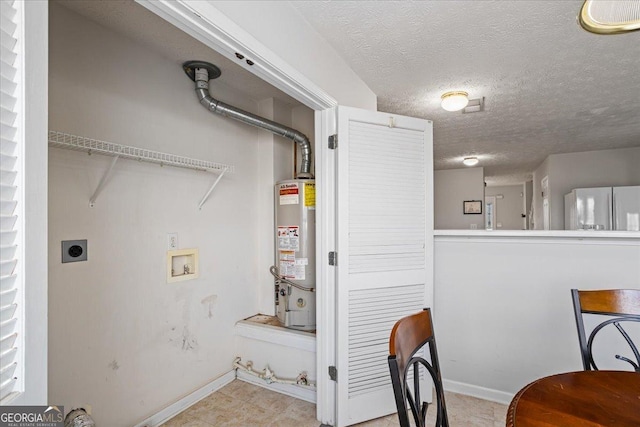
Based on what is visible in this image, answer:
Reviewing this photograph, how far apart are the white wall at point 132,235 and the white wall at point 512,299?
5.62ft

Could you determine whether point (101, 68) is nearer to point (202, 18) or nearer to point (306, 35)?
point (202, 18)

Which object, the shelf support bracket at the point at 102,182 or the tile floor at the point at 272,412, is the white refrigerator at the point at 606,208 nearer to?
the tile floor at the point at 272,412

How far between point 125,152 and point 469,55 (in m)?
2.16

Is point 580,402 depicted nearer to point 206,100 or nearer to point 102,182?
point 102,182

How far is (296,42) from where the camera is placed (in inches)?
62.2

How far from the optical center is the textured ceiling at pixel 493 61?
158 centimetres

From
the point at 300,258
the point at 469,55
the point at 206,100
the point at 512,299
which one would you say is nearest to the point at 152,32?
the point at 206,100

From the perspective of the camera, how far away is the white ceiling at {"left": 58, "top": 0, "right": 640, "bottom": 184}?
1562mm

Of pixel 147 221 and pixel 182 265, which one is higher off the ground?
pixel 147 221

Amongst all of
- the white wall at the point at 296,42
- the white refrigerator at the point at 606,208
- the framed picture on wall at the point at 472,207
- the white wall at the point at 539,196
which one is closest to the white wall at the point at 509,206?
the white wall at the point at 539,196

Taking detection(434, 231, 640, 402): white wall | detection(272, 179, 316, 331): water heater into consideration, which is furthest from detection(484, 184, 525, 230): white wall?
detection(272, 179, 316, 331): water heater

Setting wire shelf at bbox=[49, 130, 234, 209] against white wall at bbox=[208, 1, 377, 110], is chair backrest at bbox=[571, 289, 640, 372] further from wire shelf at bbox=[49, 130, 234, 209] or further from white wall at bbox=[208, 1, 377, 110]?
wire shelf at bbox=[49, 130, 234, 209]

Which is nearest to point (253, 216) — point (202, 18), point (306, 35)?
point (306, 35)

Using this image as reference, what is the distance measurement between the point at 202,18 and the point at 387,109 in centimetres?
219
